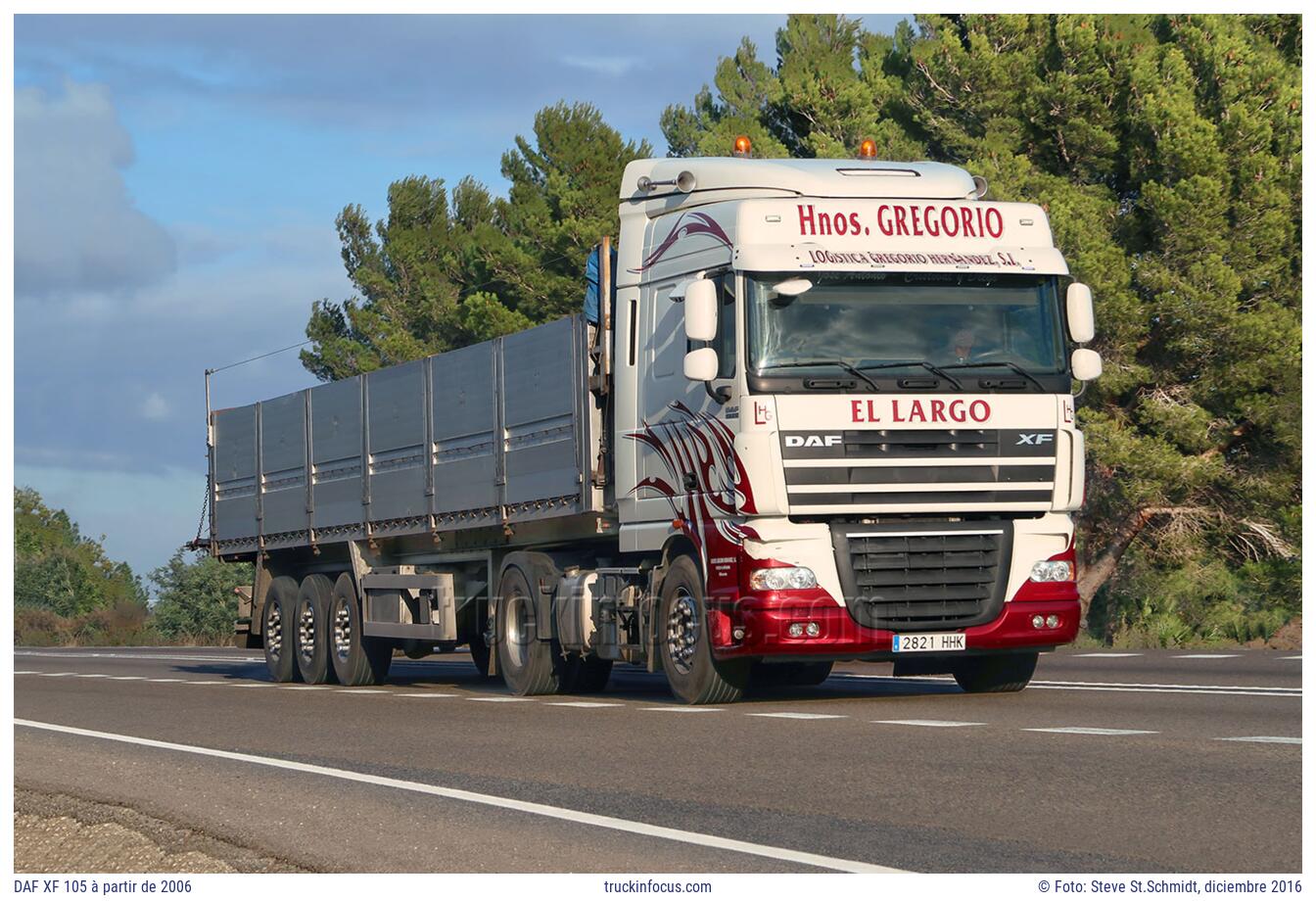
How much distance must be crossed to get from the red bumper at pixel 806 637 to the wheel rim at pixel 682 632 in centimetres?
47

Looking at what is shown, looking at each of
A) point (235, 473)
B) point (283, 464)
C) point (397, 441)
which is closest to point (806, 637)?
point (397, 441)

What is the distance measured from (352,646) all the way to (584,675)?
399cm

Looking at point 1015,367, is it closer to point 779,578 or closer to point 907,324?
point 907,324

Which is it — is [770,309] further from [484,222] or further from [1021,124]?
[484,222]

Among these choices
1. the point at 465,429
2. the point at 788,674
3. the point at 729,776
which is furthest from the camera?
the point at 465,429

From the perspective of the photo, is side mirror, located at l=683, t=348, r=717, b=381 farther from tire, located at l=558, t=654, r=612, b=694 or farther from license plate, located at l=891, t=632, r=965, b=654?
tire, located at l=558, t=654, r=612, b=694

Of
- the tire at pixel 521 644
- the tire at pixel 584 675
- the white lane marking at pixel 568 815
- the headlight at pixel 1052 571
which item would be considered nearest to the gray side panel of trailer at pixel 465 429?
the tire at pixel 521 644

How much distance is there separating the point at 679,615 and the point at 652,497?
997 millimetres

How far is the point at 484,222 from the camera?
183 ft

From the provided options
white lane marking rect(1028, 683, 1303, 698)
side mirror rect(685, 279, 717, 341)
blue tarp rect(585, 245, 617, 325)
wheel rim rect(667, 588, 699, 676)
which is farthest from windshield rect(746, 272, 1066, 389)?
white lane marking rect(1028, 683, 1303, 698)

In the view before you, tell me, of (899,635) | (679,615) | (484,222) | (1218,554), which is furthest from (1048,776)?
(484,222)

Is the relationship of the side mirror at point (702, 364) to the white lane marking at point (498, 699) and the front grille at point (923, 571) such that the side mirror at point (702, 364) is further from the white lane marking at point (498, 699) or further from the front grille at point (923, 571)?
the white lane marking at point (498, 699)

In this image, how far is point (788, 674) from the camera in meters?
18.6

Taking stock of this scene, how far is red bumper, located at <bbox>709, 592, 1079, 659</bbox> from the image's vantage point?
48.6 feet
